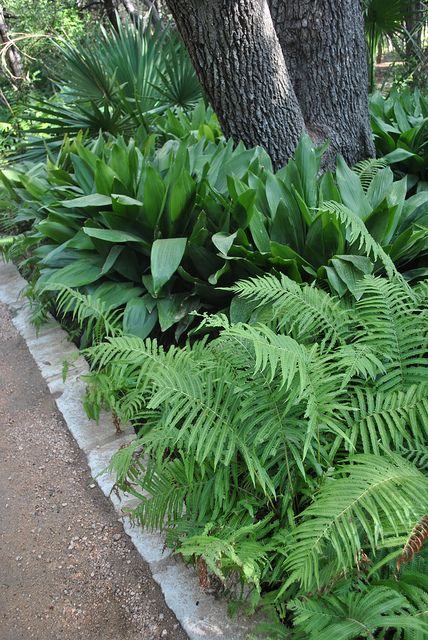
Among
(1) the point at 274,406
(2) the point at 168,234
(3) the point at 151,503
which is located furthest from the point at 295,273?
(3) the point at 151,503

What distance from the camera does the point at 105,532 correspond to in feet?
7.38

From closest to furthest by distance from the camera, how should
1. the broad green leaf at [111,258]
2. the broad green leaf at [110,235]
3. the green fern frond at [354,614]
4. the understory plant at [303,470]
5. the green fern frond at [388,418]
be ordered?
the green fern frond at [354,614]
the understory plant at [303,470]
the green fern frond at [388,418]
the broad green leaf at [110,235]
the broad green leaf at [111,258]

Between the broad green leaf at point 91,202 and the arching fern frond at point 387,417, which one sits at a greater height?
the broad green leaf at point 91,202

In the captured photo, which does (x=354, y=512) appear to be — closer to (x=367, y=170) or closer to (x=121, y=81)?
(x=367, y=170)

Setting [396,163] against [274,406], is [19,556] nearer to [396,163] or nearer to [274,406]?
[274,406]

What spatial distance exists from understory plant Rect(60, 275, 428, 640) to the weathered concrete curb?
0.10 metres

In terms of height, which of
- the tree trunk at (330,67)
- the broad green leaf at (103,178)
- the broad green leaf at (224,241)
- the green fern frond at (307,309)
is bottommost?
the green fern frond at (307,309)

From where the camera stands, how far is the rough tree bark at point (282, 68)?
3.16 meters

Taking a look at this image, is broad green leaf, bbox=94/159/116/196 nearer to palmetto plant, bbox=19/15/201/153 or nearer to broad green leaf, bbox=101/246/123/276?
broad green leaf, bbox=101/246/123/276

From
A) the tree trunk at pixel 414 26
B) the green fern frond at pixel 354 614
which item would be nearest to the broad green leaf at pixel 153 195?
the green fern frond at pixel 354 614

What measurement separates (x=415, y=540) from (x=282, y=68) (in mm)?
3030

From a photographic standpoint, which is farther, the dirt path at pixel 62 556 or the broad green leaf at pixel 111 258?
the broad green leaf at pixel 111 258

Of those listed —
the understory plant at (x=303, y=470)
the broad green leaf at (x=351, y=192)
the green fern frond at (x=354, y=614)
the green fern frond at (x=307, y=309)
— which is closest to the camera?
the green fern frond at (x=354, y=614)

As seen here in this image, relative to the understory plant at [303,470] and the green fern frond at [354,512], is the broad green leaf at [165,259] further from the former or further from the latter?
the green fern frond at [354,512]
